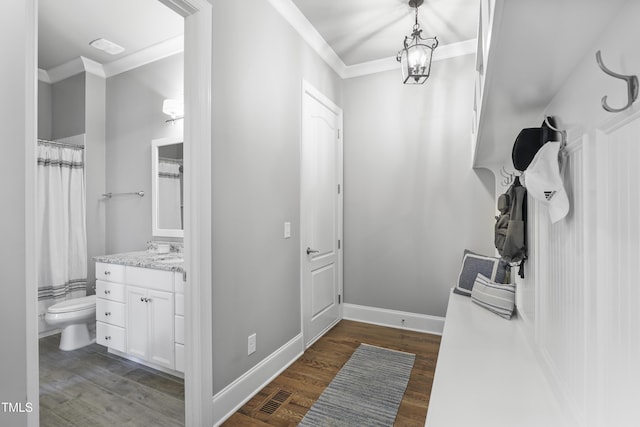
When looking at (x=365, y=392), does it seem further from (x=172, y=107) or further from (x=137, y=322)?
(x=172, y=107)

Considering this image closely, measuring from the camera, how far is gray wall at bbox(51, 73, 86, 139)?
130 inches

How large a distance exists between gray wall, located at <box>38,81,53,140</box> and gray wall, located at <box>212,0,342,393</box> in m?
3.10

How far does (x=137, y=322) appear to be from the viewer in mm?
2389

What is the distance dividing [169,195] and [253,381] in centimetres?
185

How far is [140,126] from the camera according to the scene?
3109mm

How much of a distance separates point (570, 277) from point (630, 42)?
0.67 m

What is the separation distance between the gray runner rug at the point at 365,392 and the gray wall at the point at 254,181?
0.51m

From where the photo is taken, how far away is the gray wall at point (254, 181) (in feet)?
5.88

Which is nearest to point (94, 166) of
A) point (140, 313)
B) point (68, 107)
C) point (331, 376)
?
point (68, 107)

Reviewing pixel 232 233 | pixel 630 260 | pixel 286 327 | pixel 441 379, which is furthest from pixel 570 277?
pixel 286 327

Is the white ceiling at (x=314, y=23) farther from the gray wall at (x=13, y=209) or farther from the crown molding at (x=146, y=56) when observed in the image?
the gray wall at (x=13, y=209)

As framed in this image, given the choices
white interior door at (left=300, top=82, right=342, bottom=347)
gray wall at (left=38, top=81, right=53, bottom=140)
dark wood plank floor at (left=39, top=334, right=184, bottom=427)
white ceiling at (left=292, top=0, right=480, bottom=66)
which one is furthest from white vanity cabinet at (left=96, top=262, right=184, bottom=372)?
white ceiling at (left=292, top=0, right=480, bottom=66)

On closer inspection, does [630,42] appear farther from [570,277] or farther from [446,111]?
[446,111]

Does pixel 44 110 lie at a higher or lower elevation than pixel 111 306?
higher
